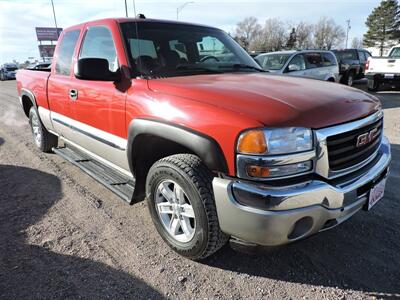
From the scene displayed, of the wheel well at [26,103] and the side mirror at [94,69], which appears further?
the wheel well at [26,103]

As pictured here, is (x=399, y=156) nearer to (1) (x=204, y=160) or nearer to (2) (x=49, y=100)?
(1) (x=204, y=160)

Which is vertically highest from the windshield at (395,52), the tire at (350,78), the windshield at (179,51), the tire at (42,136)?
the windshield at (179,51)

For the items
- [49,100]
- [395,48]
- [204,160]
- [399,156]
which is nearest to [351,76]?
[395,48]

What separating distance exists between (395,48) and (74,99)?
13377 mm

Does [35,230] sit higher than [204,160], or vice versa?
[204,160]

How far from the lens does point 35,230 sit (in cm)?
330

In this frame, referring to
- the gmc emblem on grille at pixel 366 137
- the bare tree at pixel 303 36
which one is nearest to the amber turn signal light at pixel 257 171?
the gmc emblem on grille at pixel 366 137

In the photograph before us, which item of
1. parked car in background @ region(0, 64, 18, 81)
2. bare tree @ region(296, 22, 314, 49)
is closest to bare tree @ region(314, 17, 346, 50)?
bare tree @ region(296, 22, 314, 49)

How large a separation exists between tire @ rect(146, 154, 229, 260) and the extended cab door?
1.76 ft

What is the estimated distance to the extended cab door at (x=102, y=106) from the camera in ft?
10.3

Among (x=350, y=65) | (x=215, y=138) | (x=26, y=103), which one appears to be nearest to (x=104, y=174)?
(x=215, y=138)

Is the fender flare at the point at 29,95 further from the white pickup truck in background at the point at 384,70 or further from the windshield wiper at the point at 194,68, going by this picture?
the white pickup truck in background at the point at 384,70

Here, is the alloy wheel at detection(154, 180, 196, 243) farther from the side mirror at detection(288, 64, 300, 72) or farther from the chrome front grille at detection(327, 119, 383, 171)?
the side mirror at detection(288, 64, 300, 72)

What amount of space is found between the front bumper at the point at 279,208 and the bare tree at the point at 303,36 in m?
73.3
